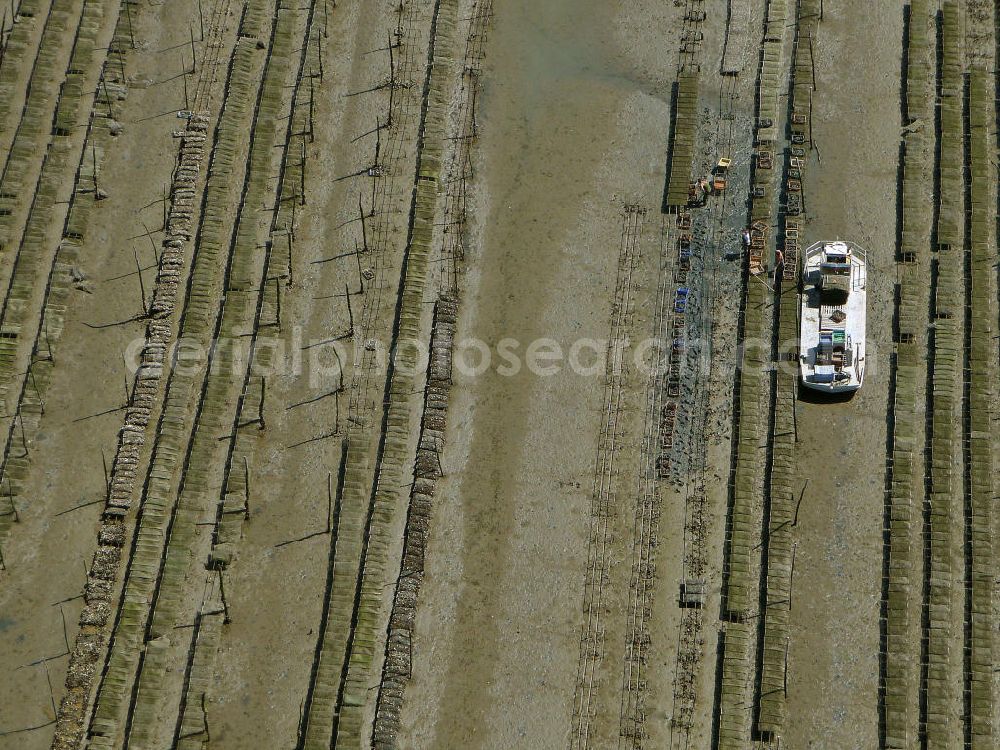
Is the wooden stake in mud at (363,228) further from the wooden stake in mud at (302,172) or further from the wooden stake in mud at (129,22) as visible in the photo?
the wooden stake in mud at (129,22)

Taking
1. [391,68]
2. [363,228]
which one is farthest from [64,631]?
[391,68]

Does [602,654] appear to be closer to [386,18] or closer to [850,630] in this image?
[850,630]

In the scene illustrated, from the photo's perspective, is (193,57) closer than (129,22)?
Yes

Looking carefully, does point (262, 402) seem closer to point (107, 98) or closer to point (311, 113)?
point (311, 113)

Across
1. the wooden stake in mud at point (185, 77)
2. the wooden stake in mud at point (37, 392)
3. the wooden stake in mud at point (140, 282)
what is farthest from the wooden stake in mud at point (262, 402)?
the wooden stake in mud at point (185, 77)

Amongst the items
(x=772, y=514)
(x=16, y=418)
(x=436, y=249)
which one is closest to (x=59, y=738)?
(x=16, y=418)

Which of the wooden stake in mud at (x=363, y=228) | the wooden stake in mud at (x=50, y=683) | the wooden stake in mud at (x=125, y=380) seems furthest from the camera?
the wooden stake in mud at (x=363, y=228)

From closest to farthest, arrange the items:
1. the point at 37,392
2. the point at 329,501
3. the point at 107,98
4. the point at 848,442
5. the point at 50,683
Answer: the point at 50,683 < the point at 329,501 < the point at 848,442 < the point at 37,392 < the point at 107,98

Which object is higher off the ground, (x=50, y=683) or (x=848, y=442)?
(x=848, y=442)

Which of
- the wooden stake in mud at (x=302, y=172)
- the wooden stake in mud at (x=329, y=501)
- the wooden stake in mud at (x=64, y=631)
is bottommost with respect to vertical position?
the wooden stake in mud at (x=64, y=631)
